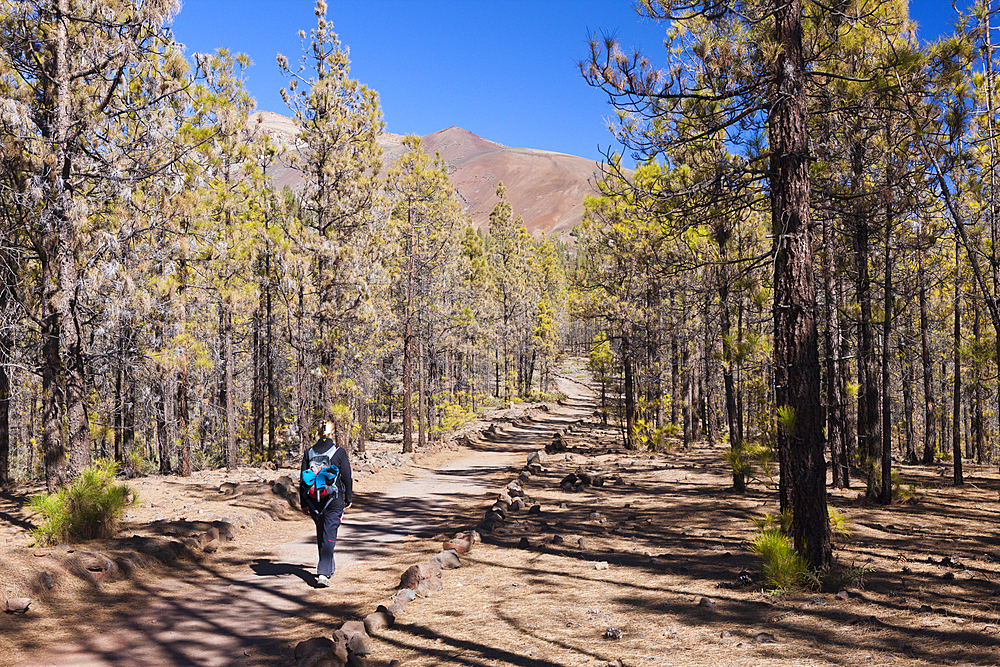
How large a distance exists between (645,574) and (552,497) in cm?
717

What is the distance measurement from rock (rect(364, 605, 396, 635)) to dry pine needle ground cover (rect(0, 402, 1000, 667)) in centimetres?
15

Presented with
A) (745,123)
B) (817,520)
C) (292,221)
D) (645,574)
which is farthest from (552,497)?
(292,221)

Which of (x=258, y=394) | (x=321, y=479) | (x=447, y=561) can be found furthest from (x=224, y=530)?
(x=258, y=394)

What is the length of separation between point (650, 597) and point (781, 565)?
132cm

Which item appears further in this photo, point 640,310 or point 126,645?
point 640,310

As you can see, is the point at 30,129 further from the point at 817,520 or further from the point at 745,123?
the point at 817,520

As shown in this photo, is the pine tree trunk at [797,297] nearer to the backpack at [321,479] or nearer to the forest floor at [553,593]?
the forest floor at [553,593]

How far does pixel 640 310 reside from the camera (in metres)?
20.3

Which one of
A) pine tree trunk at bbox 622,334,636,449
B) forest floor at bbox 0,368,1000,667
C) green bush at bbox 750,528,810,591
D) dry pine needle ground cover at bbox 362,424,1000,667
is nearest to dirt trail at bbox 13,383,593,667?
forest floor at bbox 0,368,1000,667

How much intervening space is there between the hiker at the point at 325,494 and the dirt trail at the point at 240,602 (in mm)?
407

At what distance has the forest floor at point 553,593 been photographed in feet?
15.0

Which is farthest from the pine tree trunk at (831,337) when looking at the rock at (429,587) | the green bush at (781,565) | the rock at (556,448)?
the rock at (556,448)

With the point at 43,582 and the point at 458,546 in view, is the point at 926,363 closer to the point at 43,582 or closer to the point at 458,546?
the point at 458,546

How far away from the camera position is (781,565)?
5691 mm
